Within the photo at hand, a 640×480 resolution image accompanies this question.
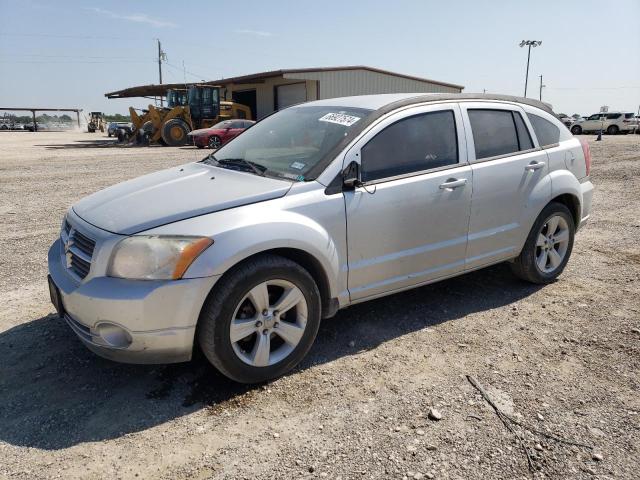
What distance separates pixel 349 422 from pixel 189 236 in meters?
1.31

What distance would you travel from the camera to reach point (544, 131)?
4.51m

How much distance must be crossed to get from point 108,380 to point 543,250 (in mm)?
3713

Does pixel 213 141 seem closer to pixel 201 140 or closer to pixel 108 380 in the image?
pixel 201 140

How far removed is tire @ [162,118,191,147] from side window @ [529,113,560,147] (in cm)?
2345

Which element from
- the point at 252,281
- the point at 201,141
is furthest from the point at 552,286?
the point at 201,141

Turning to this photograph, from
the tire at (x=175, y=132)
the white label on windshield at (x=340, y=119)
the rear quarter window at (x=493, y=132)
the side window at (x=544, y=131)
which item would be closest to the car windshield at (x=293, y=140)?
the white label on windshield at (x=340, y=119)

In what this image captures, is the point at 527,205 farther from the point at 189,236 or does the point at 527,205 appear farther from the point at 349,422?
the point at 189,236

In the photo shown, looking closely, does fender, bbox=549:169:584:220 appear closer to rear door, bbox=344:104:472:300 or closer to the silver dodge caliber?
the silver dodge caliber

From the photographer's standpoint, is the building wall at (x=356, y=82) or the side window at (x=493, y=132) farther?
the building wall at (x=356, y=82)

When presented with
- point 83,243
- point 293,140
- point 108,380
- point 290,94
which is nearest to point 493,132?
point 293,140

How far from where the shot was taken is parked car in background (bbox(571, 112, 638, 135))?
116ft

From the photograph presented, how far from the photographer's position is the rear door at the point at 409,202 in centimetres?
332

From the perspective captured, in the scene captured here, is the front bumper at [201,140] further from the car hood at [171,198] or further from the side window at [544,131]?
the car hood at [171,198]

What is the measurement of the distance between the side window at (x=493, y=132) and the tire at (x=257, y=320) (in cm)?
187
